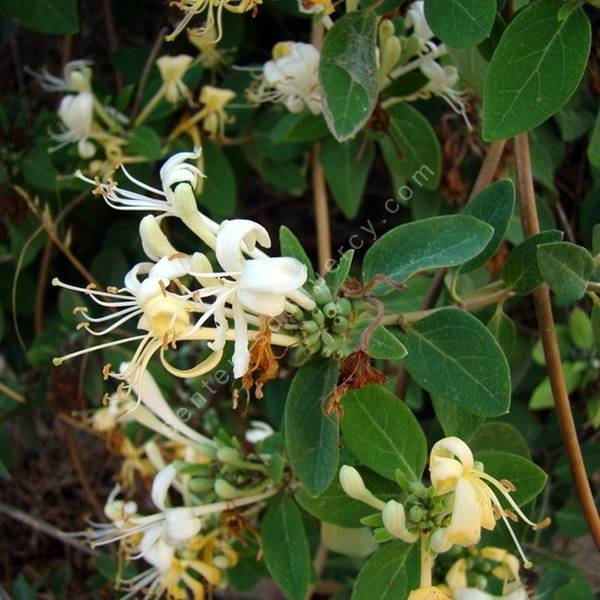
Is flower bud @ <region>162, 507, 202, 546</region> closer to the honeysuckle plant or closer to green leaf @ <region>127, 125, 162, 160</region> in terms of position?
the honeysuckle plant

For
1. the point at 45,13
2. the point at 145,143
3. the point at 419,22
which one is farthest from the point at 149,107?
the point at 419,22

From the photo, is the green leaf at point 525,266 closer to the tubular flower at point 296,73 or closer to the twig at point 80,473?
the tubular flower at point 296,73

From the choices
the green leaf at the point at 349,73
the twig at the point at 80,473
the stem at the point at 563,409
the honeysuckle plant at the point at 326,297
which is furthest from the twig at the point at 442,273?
the twig at the point at 80,473


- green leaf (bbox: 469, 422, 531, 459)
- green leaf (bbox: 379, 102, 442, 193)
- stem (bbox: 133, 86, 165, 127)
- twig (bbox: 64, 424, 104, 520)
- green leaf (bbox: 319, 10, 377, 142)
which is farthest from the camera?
twig (bbox: 64, 424, 104, 520)

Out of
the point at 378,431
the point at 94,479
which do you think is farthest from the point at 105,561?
the point at 378,431

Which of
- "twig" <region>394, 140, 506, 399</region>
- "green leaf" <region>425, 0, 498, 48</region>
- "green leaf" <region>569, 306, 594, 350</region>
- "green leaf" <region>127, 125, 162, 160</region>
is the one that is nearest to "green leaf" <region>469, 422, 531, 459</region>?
"twig" <region>394, 140, 506, 399</region>

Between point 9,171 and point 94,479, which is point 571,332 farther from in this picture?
point 94,479

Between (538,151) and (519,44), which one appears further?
(538,151)

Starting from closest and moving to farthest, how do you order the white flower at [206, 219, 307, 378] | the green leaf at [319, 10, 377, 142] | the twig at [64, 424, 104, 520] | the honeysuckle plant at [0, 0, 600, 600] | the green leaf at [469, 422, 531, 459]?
the white flower at [206, 219, 307, 378]
the honeysuckle plant at [0, 0, 600, 600]
the green leaf at [319, 10, 377, 142]
the green leaf at [469, 422, 531, 459]
the twig at [64, 424, 104, 520]
